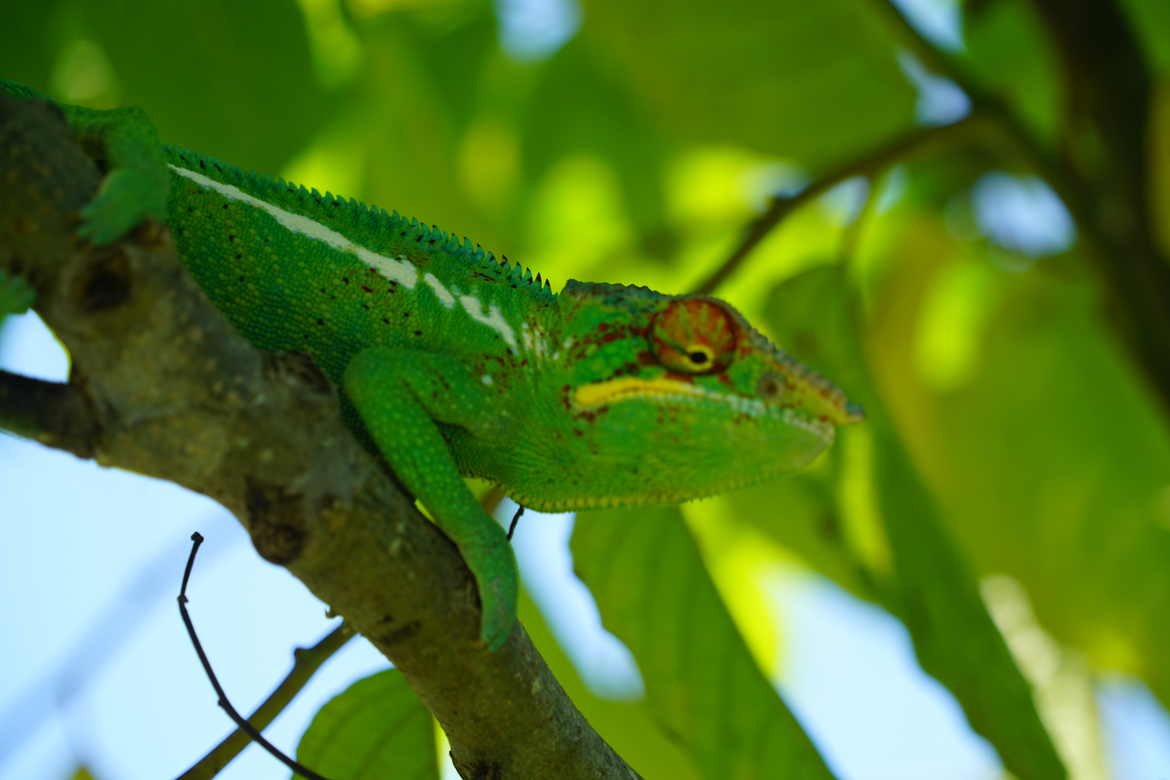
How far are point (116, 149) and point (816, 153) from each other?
244 cm

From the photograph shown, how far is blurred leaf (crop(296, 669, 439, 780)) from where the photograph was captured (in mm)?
1832

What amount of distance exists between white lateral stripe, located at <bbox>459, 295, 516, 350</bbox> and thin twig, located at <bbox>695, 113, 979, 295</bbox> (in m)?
0.72

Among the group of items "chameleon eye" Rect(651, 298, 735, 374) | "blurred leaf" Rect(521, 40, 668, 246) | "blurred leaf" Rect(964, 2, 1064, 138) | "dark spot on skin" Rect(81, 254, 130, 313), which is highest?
"blurred leaf" Rect(964, 2, 1064, 138)

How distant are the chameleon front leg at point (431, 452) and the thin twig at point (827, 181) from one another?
939 mm

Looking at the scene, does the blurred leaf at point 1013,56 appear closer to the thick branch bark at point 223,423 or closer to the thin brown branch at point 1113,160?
the thin brown branch at point 1113,160

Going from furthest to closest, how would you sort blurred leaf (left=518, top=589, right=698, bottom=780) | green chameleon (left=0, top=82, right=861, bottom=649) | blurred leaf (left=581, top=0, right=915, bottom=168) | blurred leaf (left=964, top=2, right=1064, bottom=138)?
blurred leaf (left=964, top=2, right=1064, bottom=138), blurred leaf (left=581, top=0, right=915, bottom=168), blurred leaf (left=518, top=589, right=698, bottom=780), green chameleon (left=0, top=82, right=861, bottom=649)

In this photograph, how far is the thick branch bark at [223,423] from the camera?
1.16m

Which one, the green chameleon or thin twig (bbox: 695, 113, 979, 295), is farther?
thin twig (bbox: 695, 113, 979, 295)

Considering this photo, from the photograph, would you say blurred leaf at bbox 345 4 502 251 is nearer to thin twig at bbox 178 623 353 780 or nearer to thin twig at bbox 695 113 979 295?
thin twig at bbox 695 113 979 295

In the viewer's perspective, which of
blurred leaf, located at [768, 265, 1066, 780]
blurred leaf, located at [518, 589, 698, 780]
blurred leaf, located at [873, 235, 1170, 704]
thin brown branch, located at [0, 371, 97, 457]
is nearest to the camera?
thin brown branch, located at [0, 371, 97, 457]

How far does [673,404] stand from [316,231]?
1.96ft

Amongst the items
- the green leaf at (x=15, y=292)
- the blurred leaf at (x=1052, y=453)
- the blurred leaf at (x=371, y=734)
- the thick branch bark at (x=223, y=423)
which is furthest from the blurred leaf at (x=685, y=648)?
the blurred leaf at (x=1052, y=453)

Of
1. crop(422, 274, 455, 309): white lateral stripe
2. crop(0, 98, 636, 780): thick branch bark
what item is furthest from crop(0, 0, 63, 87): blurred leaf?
crop(0, 98, 636, 780): thick branch bark

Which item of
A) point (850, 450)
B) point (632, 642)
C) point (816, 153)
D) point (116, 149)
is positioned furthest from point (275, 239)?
point (816, 153)
